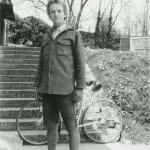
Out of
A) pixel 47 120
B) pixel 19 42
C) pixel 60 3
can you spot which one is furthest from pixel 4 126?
pixel 19 42

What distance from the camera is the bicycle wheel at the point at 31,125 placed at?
439 centimetres

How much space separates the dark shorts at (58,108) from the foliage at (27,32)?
48.1 ft

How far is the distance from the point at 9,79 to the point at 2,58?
2.35m

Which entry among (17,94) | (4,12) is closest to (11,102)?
(17,94)

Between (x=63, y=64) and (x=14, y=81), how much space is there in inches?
175

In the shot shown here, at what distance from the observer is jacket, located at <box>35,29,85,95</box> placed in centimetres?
293

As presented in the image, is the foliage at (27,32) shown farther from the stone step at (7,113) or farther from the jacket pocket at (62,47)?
the jacket pocket at (62,47)

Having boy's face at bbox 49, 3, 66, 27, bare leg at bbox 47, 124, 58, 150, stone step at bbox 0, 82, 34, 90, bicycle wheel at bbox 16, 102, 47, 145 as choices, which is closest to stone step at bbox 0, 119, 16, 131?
bicycle wheel at bbox 16, 102, 47, 145

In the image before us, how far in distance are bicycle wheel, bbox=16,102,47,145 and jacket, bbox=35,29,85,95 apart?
1.37 metres

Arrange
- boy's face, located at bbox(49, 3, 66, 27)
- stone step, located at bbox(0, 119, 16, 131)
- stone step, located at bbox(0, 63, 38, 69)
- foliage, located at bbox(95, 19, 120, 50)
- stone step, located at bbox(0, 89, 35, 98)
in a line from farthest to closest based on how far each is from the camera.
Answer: foliage, located at bbox(95, 19, 120, 50) → stone step, located at bbox(0, 63, 38, 69) → stone step, located at bbox(0, 89, 35, 98) → stone step, located at bbox(0, 119, 16, 131) → boy's face, located at bbox(49, 3, 66, 27)

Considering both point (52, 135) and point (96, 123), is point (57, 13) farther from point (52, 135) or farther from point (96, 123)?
point (96, 123)

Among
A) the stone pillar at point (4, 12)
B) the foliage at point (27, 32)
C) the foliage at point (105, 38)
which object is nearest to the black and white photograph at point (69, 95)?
the stone pillar at point (4, 12)

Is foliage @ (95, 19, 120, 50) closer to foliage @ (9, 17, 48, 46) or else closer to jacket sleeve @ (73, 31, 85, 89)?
foliage @ (9, 17, 48, 46)

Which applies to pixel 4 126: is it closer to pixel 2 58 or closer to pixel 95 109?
pixel 95 109
